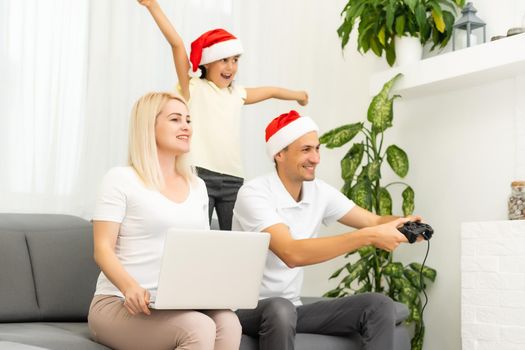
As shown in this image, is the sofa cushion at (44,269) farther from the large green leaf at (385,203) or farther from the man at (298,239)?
the large green leaf at (385,203)

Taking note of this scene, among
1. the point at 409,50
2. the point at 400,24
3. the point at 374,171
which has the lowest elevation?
the point at 374,171

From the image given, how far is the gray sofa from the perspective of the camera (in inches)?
105

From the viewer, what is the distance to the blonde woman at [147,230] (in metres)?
2.16

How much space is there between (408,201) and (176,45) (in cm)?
152

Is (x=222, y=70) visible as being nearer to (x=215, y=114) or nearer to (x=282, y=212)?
(x=215, y=114)

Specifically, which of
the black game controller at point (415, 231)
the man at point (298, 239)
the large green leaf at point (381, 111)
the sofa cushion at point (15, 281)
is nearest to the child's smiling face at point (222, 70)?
the man at point (298, 239)

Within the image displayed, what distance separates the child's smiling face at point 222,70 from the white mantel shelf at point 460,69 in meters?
1.08

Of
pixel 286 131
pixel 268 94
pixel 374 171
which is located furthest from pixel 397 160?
pixel 286 131

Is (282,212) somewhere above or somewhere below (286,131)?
below

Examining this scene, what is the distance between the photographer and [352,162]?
4086mm

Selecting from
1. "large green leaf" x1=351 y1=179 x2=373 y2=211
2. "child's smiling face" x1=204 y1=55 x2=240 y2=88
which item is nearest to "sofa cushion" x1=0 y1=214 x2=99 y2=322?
"child's smiling face" x1=204 y1=55 x2=240 y2=88

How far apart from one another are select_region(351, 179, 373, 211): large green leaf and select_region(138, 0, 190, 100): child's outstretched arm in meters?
1.14

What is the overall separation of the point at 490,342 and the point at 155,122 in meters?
1.81

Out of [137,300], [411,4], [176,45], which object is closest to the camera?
[137,300]
